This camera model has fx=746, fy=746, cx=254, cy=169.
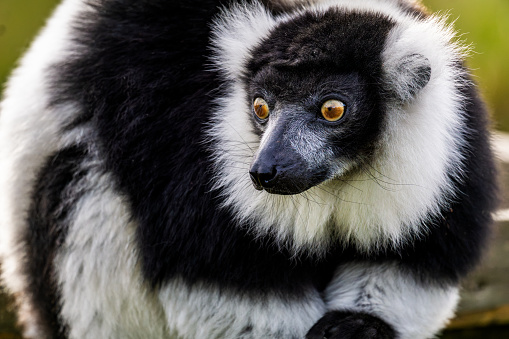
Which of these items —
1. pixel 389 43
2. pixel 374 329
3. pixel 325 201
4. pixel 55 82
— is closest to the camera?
pixel 389 43

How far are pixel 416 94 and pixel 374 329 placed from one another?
124 centimetres

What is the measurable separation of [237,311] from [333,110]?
1.26 m

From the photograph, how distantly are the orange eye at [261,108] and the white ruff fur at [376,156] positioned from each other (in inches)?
4.7

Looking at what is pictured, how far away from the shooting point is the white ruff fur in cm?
340

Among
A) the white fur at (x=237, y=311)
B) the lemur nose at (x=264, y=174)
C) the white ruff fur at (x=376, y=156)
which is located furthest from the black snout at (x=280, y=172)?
the white fur at (x=237, y=311)

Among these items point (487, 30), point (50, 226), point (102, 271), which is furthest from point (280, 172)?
point (487, 30)

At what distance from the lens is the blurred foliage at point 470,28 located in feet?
24.4

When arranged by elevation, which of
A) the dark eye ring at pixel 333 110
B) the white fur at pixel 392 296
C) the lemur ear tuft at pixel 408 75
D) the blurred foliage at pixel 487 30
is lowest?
the white fur at pixel 392 296

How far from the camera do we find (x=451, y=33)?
3.58m

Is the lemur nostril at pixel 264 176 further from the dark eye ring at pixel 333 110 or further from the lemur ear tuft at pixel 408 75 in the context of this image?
the lemur ear tuft at pixel 408 75

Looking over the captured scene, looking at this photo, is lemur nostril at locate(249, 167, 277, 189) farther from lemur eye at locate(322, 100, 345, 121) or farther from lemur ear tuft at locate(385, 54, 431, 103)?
lemur ear tuft at locate(385, 54, 431, 103)

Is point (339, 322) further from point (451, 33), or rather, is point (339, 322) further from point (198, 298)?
point (451, 33)

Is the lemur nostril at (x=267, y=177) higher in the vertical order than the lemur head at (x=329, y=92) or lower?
lower

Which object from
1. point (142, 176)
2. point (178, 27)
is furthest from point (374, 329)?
point (178, 27)
